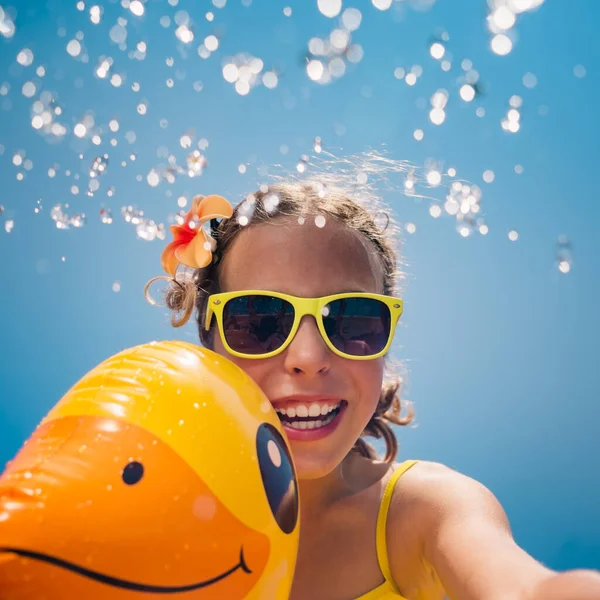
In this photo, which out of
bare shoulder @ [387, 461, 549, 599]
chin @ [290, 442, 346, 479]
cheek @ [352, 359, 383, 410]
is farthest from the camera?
cheek @ [352, 359, 383, 410]

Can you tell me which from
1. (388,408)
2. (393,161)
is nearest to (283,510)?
(388,408)

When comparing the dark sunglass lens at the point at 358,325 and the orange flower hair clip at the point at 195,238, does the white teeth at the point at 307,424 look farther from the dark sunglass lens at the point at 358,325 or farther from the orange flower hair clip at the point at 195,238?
the orange flower hair clip at the point at 195,238

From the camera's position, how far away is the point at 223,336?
87.7 inches

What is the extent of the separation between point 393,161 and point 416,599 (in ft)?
7.74

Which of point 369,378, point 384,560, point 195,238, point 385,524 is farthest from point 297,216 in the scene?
point 384,560

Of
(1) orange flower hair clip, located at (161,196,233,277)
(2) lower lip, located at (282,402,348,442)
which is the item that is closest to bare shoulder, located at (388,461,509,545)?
(2) lower lip, located at (282,402,348,442)

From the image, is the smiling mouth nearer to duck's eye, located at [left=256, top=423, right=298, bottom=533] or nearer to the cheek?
duck's eye, located at [left=256, top=423, right=298, bottom=533]

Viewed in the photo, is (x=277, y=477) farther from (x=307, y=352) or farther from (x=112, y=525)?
(x=307, y=352)

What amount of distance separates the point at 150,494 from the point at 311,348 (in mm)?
1050

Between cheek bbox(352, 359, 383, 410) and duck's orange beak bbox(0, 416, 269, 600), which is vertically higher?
cheek bbox(352, 359, 383, 410)

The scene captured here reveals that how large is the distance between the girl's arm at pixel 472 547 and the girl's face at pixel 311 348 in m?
0.41

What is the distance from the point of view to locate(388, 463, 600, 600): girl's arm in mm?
1124

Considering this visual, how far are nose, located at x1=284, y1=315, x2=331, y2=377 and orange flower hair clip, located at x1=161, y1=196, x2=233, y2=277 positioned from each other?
2.09 ft

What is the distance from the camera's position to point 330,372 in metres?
2.13
